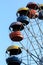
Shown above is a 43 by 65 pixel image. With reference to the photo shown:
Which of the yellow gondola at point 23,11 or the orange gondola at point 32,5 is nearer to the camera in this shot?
the yellow gondola at point 23,11

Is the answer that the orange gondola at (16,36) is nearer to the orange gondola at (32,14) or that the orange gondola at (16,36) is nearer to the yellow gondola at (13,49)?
the yellow gondola at (13,49)

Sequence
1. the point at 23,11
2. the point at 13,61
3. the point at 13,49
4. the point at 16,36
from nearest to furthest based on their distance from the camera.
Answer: the point at 13,61 < the point at 13,49 < the point at 16,36 < the point at 23,11

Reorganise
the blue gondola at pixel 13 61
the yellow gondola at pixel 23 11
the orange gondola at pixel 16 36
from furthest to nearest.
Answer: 1. the yellow gondola at pixel 23 11
2. the orange gondola at pixel 16 36
3. the blue gondola at pixel 13 61

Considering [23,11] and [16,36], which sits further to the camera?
[23,11]

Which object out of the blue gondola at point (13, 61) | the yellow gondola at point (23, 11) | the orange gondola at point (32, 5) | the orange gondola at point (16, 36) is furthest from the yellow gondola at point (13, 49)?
the orange gondola at point (32, 5)

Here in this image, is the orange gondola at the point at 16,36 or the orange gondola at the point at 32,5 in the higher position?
the orange gondola at the point at 32,5

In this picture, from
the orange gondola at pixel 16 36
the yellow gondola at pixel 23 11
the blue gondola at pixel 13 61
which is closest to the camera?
the blue gondola at pixel 13 61

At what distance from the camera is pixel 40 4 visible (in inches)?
1015

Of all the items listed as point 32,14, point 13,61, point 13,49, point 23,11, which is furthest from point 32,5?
point 13,61

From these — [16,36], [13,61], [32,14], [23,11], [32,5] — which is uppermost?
[32,5]

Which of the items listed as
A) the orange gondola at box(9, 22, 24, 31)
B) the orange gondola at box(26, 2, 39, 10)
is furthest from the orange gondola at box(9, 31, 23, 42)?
the orange gondola at box(26, 2, 39, 10)

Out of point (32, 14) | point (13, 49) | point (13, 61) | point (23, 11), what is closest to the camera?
point (13, 61)

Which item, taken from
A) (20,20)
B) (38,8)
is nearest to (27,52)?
(20,20)

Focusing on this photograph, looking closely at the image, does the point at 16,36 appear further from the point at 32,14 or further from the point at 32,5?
the point at 32,5
